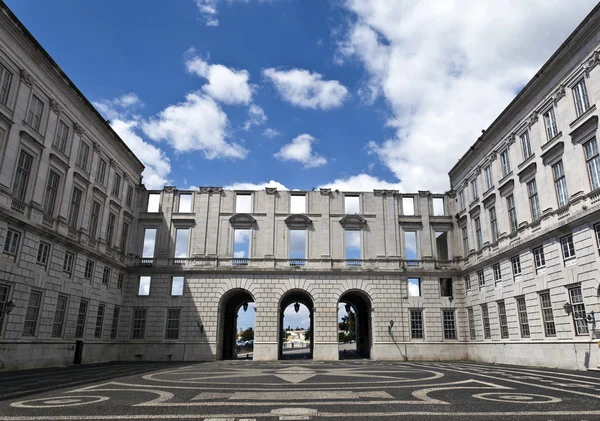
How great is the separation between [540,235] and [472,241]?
1133cm

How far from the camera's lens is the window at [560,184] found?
25.8 m

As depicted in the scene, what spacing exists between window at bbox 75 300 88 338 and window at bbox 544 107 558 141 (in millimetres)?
34472

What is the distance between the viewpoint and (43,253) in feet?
89.4

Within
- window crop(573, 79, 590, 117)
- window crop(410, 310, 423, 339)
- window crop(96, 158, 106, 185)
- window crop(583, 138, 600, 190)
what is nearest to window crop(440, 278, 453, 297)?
window crop(410, 310, 423, 339)

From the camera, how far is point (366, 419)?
915 cm

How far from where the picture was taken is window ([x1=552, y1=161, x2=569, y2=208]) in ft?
84.6

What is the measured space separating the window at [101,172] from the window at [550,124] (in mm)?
33258

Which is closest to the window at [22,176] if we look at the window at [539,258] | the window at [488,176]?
the window at [539,258]

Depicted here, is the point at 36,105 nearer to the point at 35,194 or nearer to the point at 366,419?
the point at 35,194

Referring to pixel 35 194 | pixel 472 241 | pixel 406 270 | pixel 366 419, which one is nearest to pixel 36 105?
pixel 35 194

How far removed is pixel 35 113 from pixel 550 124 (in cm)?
3290

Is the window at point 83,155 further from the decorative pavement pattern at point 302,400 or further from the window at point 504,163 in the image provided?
the window at point 504,163

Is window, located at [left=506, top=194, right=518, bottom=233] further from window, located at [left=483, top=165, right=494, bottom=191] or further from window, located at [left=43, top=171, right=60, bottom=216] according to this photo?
window, located at [left=43, top=171, right=60, bottom=216]

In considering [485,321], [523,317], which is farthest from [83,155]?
[485,321]
